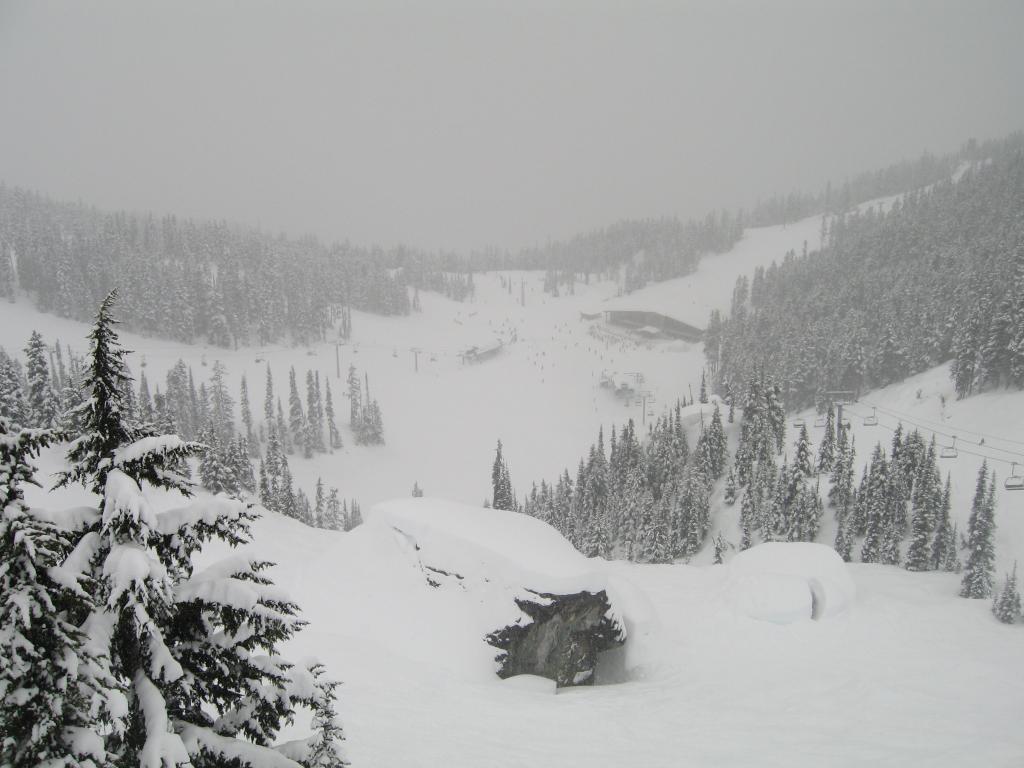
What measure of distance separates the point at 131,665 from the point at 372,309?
163312 millimetres

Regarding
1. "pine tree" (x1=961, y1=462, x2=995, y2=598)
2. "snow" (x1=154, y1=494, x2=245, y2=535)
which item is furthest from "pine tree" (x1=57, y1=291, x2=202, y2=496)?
"pine tree" (x1=961, y1=462, x2=995, y2=598)

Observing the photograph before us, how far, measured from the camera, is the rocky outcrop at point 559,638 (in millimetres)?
20312

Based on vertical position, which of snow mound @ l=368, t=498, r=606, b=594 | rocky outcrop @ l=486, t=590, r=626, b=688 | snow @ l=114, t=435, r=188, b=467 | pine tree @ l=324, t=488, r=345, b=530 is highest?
snow @ l=114, t=435, r=188, b=467

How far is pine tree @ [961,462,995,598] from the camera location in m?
31.4

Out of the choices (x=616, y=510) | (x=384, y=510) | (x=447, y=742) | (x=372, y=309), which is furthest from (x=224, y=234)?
(x=447, y=742)

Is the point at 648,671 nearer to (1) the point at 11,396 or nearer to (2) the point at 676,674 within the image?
(2) the point at 676,674

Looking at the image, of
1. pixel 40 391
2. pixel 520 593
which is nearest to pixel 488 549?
pixel 520 593

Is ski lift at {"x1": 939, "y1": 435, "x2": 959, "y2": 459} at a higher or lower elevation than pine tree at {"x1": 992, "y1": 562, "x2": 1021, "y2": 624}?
lower

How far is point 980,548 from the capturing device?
114ft

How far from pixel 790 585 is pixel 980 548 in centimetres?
2108

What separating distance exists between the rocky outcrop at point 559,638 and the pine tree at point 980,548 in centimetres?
2451

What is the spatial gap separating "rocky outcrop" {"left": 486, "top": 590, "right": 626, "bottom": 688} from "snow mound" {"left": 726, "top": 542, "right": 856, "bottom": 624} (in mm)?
6737

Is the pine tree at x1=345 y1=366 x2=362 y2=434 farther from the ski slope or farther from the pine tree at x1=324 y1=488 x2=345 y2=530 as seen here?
the pine tree at x1=324 y1=488 x2=345 y2=530

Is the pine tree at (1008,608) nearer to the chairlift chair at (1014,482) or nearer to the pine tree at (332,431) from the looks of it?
the chairlift chair at (1014,482)
